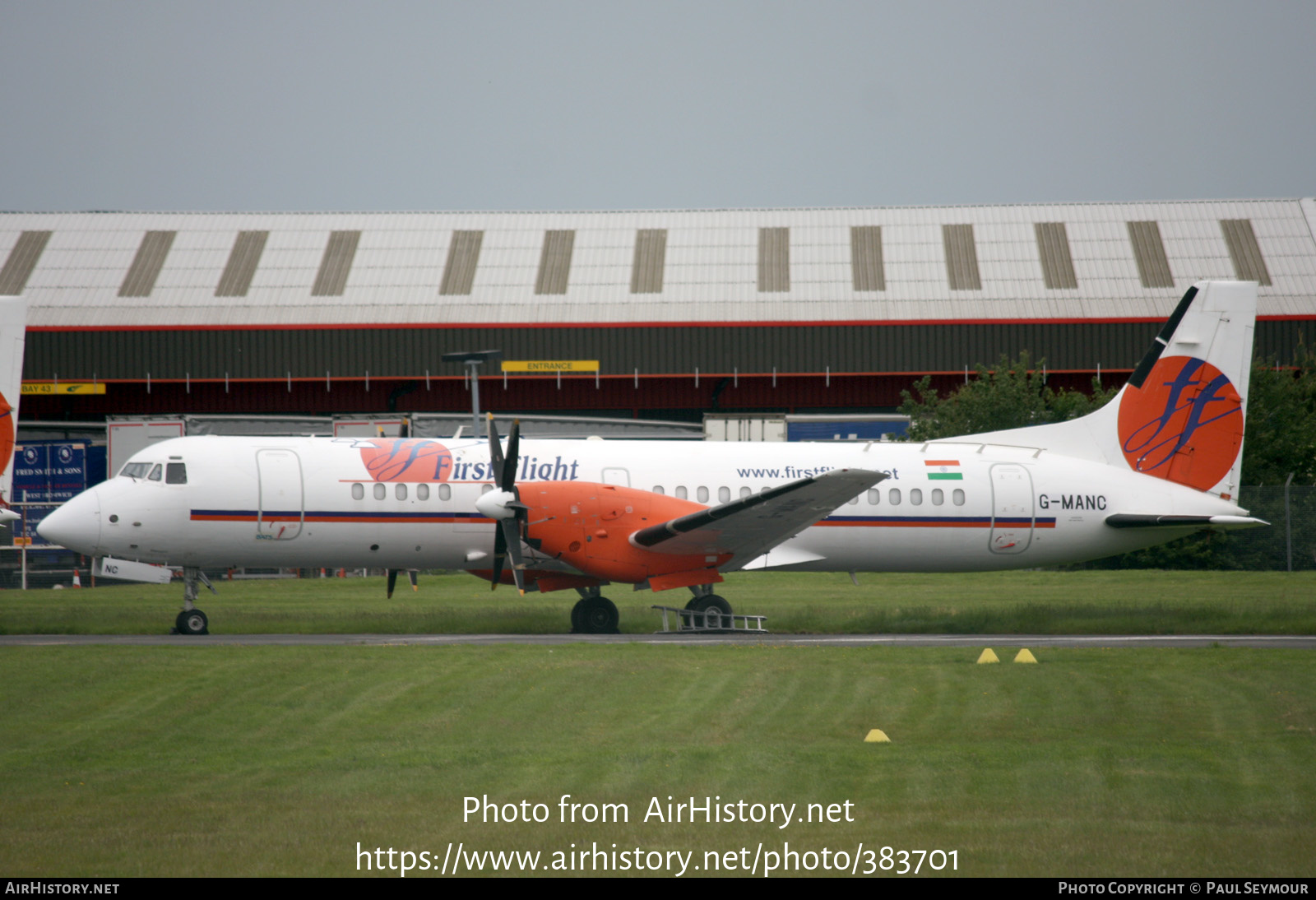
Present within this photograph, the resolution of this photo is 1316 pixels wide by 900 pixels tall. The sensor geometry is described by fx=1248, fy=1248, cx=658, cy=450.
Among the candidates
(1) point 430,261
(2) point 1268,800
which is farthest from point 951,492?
(1) point 430,261

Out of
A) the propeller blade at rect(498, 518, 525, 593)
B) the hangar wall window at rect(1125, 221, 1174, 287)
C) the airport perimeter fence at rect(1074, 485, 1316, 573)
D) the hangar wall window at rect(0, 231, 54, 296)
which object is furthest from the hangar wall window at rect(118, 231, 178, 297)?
the hangar wall window at rect(1125, 221, 1174, 287)

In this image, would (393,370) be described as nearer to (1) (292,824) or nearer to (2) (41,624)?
(2) (41,624)

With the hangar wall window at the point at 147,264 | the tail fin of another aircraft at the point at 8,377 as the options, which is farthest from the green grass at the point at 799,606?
the hangar wall window at the point at 147,264

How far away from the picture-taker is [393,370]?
5025 centimetres

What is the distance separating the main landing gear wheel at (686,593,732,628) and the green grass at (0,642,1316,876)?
450 cm

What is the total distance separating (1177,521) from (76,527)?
65.2 ft

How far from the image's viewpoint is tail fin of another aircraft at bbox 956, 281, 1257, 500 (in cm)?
2488

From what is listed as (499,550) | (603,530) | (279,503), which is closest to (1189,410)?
(603,530)

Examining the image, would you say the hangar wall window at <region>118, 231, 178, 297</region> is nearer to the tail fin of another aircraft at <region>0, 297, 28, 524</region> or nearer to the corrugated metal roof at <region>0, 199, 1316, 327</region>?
the corrugated metal roof at <region>0, 199, 1316, 327</region>

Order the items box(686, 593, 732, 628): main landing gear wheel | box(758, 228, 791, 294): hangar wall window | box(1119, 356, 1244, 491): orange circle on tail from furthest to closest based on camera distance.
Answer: box(758, 228, 791, 294): hangar wall window, box(1119, 356, 1244, 491): orange circle on tail, box(686, 593, 732, 628): main landing gear wheel

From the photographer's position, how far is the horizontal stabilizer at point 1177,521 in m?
23.5

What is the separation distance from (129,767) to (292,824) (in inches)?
106

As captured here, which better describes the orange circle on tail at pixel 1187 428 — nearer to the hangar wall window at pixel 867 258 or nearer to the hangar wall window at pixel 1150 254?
the hangar wall window at pixel 867 258

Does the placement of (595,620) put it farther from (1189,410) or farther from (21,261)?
(21,261)
